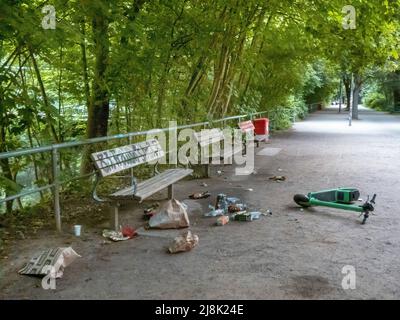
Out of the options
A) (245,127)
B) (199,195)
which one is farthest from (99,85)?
(245,127)

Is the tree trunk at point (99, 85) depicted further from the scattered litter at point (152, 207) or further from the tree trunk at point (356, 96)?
the tree trunk at point (356, 96)

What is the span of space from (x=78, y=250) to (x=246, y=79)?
11.8 m

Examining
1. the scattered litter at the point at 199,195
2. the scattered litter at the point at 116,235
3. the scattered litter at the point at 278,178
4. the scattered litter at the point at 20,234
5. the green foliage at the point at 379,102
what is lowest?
the scattered litter at the point at 278,178

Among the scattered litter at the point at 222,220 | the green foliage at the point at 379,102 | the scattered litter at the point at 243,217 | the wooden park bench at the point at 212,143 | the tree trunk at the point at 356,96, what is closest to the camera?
the scattered litter at the point at 222,220

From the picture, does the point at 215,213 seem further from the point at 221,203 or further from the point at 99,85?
the point at 99,85

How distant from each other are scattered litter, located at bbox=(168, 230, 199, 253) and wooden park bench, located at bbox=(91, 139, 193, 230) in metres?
0.72

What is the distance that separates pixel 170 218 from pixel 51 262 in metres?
1.69

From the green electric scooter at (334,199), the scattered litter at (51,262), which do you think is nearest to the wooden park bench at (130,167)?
the scattered litter at (51,262)

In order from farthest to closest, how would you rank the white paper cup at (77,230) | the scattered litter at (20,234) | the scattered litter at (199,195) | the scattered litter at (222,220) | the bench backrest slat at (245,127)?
the bench backrest slat at (245,127) < the scattered litter at (199,195) < the scattered litter at (222,220) < the white paper cup at (77,230) < the scattered litter at (20,234)

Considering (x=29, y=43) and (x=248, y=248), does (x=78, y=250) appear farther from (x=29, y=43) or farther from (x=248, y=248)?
(x=29, y=43)

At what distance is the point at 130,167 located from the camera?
20.0ft

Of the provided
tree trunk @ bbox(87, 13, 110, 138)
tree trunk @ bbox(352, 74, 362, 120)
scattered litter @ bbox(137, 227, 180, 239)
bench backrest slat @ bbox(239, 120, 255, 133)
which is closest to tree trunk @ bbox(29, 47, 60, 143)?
tree trunk @ bbox(87, 13, 110, 138)

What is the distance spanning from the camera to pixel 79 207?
21.0ft

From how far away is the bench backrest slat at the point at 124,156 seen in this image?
5395 millimetres
